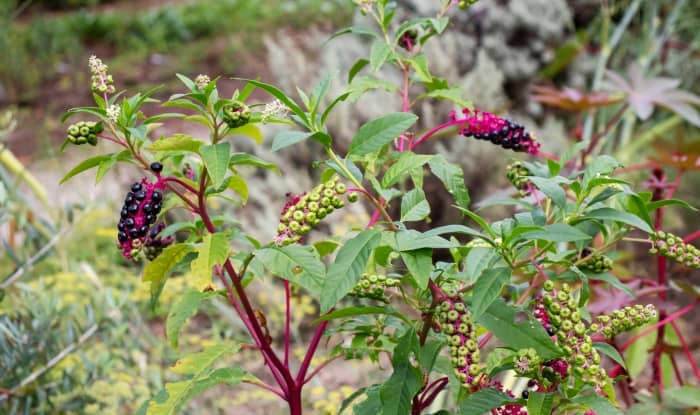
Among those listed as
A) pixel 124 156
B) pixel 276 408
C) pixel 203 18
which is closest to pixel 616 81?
pixel 276 408

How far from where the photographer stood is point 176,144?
107 cm

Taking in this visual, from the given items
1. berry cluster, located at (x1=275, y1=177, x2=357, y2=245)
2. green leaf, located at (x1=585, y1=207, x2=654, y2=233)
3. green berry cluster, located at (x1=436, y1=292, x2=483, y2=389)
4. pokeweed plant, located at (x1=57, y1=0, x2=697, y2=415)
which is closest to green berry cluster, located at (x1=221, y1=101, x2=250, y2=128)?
pokeweed plant, located at (x1=57, y1=0, x2=697, y2=415)

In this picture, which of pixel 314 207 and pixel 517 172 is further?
pixel 517 172

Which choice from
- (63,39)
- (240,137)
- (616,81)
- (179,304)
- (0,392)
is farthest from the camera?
(63,39)

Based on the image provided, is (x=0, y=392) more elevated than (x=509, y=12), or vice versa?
(x=509, y=12)

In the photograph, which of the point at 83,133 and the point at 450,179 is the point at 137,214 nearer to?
the point at 83,133

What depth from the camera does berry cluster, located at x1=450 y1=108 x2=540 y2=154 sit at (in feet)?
4.19

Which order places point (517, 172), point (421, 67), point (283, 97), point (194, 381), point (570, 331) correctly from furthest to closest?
point (421, 67) < point (517, 172) < point (194, 381) < point (283, 97) < point (570, 331)

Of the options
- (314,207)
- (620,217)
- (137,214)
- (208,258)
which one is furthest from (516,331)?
(137,214)

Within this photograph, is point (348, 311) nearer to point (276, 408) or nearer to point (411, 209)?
point (411, 209)

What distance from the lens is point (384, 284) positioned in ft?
3.46

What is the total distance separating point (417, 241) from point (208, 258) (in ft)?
0.93

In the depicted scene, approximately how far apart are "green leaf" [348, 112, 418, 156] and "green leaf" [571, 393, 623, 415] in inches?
16.7

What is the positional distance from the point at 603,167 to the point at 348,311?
1.31 feet
